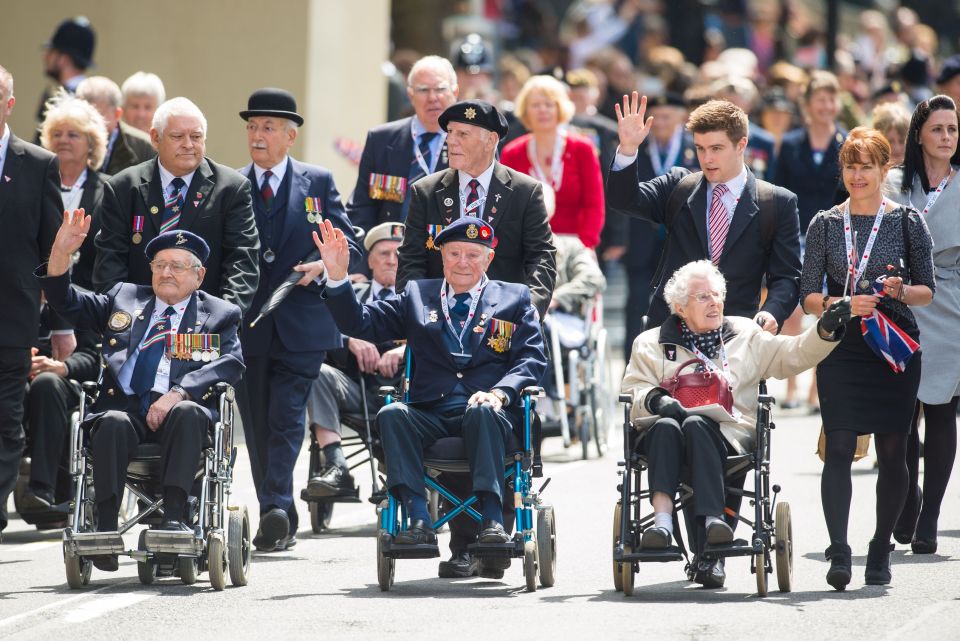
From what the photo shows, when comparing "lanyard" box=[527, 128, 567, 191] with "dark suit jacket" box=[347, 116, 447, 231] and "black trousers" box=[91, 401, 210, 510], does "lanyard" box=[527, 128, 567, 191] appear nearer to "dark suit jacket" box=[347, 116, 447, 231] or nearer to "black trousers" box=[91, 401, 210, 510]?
"dark suit jacket" box=[347, 116, 447, 231]

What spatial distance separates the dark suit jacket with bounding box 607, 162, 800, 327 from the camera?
9961 mm

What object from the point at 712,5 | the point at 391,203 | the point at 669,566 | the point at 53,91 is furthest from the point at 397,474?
the point at 712,5

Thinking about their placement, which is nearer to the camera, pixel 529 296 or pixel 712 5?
pixel 529 296

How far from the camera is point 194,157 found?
10.6 meters

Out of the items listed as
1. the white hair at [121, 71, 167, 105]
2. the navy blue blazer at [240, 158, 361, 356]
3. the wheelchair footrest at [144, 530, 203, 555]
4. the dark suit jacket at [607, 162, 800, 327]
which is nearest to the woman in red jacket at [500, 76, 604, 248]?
the white hair at [121, 71, 167, 105]

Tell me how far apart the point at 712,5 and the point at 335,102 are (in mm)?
11714

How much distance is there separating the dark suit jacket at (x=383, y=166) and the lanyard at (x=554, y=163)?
2366 millimetres

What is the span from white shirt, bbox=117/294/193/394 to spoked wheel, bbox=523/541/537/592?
192cm

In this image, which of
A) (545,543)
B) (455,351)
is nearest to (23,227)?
(455,351)

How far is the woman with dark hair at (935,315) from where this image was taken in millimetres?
10328

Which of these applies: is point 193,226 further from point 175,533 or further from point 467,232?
point 175,533

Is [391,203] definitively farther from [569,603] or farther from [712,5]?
[712,5]

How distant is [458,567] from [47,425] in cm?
307

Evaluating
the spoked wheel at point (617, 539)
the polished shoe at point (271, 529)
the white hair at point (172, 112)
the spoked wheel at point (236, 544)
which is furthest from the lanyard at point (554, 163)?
the spoked wheel at point (617, 539)
